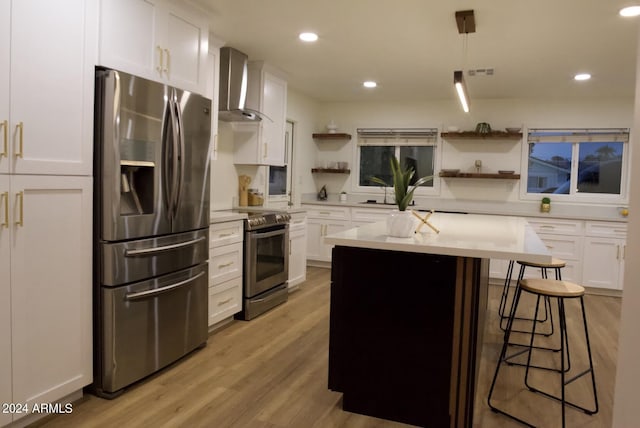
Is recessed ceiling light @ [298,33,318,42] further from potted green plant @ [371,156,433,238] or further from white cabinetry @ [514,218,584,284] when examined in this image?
white cabinetry @ [514,218,584,284]

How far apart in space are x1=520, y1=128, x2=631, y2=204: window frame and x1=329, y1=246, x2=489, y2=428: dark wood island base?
4.17 m

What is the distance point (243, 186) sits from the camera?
4.75 metres

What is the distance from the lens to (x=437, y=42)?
3.68m

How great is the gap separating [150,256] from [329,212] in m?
3.81

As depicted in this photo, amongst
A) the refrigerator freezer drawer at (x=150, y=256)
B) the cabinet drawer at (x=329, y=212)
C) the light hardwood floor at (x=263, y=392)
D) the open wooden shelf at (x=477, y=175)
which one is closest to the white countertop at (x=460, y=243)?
the light hardwood floor at (x=263, y=392)

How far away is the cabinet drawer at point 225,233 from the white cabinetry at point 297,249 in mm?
1007

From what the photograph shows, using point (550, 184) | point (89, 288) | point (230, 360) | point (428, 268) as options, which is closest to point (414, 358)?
point (428, 268)

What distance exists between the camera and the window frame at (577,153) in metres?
5.56

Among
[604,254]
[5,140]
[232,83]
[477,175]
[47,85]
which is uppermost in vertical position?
[232,83]

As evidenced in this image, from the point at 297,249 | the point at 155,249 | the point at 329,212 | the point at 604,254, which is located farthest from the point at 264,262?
the point at 604,254

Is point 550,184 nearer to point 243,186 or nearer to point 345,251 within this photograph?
point 243,186

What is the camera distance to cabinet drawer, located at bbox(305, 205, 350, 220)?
20.1ft

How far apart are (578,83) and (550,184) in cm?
147

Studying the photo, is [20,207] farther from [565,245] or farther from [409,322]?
[565,245]
